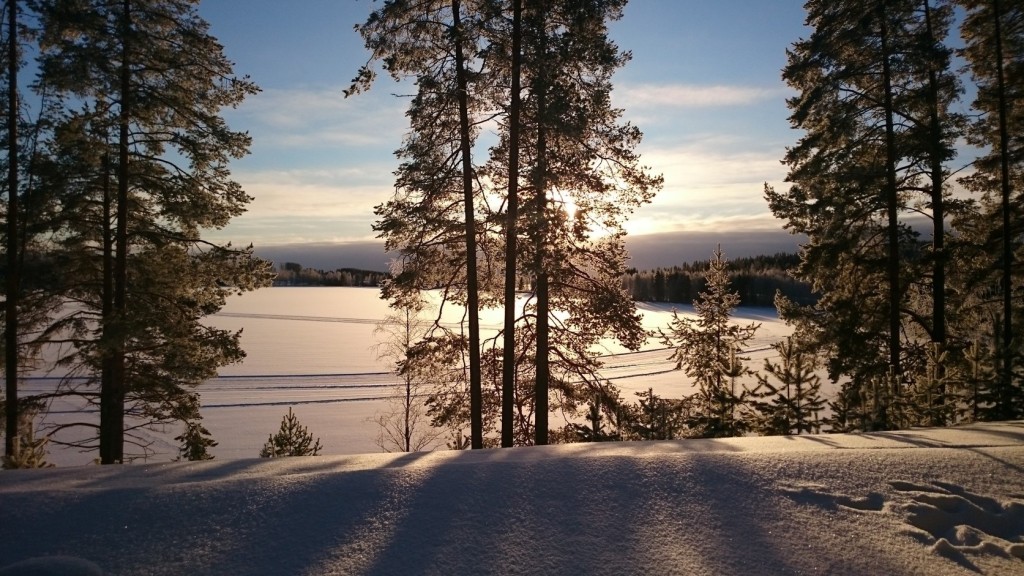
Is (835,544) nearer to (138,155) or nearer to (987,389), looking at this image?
(987,389)

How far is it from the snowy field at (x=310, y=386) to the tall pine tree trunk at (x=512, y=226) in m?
3.09

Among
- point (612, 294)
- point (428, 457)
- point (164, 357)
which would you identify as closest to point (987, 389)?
point (612, 294)

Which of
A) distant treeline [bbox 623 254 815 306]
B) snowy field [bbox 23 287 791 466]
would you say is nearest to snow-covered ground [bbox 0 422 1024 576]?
snowy field [bbox 23 287 791 466]

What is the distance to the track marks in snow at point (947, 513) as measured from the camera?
3.99 m

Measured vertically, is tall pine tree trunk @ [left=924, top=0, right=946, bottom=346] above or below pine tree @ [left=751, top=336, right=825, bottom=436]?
above

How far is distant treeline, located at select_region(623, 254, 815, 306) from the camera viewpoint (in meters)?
77.1

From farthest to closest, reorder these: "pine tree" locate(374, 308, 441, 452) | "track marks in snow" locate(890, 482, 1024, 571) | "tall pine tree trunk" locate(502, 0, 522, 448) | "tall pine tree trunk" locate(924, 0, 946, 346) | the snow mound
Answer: "pine tree" locate(374, 308, 441, 452) < "tall pine tree trunk" locate(924, 0, 946, 346) < "tall pine tree trunk" locate(502, 0, 522, 448) < "track marks in snow" locate(890, 482, 1024, 571) < the snow mound

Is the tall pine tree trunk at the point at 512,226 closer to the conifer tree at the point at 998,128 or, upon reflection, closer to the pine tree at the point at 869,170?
the pine tree at the point at 869,170

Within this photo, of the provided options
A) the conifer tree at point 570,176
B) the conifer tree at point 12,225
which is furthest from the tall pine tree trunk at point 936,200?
the conifer tree at point 12,225

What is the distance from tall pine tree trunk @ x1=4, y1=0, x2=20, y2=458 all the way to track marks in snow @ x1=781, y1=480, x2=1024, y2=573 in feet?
47.4

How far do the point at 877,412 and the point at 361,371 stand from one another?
25273 millimetres

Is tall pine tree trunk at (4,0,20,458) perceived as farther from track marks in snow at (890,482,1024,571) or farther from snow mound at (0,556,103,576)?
track marks in snow at (890,482,1024,571)

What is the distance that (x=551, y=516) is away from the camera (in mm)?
4387

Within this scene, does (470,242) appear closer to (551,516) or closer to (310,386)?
(551,516)
